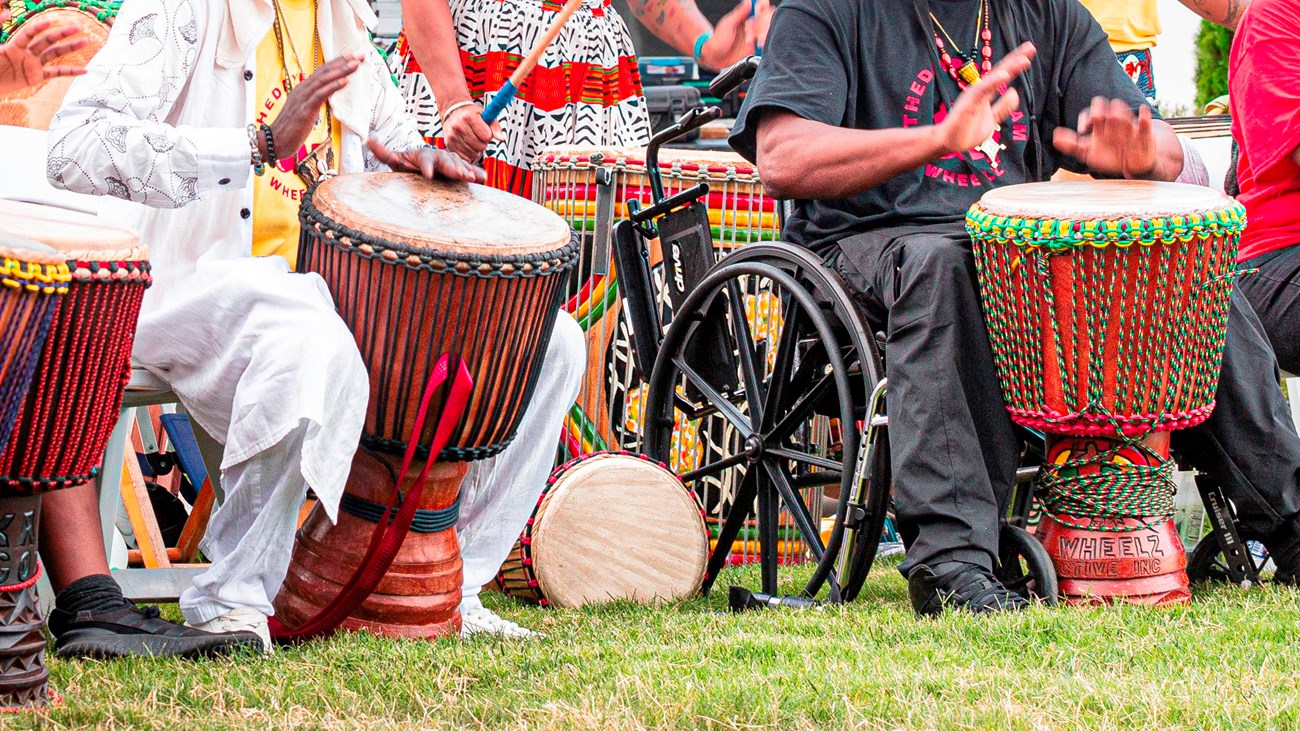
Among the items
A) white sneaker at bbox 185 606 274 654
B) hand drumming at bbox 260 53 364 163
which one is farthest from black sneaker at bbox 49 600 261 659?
hand drumming at bbox 260 53 364 163

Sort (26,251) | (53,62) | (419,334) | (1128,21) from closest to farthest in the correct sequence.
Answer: (26,251) < (419,334) < (53,62) < (1128,21)

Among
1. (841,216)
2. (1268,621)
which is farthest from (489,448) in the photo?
(1268,621)

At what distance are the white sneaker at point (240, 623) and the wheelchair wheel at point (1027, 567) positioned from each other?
1373 mm

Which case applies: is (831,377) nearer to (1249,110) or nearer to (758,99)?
(758,99)

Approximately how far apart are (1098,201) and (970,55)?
57 cm

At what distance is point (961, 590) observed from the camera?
2807 millimetres

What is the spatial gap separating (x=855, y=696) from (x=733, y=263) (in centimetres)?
148

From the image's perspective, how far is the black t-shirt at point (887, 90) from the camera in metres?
3.20

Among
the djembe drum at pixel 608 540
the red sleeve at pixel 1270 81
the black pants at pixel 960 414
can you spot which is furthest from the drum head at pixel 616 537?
the red sleeve at pixel 1270 81

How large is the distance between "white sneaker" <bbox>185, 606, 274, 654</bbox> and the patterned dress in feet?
6.31

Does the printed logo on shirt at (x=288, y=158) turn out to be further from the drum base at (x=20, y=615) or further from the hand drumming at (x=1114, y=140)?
the hand drumming at (x=1114, y=140)

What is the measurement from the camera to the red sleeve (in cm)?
368

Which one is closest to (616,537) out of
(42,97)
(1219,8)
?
(42,97)

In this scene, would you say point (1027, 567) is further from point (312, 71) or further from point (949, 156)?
point (312, 71)
